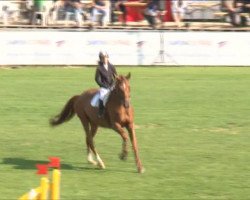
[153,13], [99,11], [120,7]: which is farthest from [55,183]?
[120,7]

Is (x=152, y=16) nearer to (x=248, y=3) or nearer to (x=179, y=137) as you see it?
(x=248, y=3)

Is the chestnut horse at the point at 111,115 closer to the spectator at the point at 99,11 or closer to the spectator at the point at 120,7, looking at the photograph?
the spectator at the point at 99,11

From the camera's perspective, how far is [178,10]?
122 feet

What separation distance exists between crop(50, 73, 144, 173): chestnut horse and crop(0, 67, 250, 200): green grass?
12.8 inches

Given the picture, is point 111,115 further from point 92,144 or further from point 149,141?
point 149,141

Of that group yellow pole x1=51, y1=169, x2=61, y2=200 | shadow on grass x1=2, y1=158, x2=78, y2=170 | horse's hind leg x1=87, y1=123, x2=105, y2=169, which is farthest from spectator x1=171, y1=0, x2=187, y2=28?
yellow pole x1=51, y1=169, x2=61, y2=200

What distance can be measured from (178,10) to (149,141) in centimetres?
2323

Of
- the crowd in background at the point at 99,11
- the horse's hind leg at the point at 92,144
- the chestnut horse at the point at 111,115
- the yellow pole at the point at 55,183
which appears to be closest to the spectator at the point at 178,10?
the crowd in background at the point at 99,11

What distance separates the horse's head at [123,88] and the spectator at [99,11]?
23.5 m

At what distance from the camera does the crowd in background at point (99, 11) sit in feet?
116

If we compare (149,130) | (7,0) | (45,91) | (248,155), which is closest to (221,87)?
(45,91)

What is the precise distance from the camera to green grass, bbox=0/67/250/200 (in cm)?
1083

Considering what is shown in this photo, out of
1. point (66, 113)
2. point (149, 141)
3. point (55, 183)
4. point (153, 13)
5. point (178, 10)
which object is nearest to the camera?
point (55, 183)

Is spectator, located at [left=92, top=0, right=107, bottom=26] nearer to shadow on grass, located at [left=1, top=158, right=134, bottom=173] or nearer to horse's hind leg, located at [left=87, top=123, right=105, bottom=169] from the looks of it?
horse's hind leg, located at [left=87, top=123, right=105, bottom=169]
